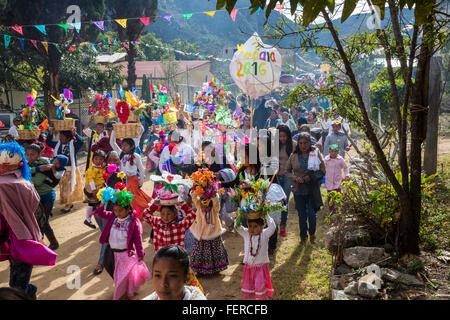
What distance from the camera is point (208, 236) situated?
5.20m

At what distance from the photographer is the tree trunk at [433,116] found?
802cm

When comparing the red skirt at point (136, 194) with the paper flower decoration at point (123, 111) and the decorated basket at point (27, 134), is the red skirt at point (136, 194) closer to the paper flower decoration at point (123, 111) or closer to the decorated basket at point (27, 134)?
the paper flower decoration at point (123, 111)

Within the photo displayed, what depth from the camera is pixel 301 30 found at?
3.66 metres

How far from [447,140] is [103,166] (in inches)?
627

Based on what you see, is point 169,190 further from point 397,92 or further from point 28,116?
point 28,116

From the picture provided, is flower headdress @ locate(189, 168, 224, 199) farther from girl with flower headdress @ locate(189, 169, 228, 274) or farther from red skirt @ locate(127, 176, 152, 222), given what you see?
red skirt @ locate(127, 176, 152, 222)

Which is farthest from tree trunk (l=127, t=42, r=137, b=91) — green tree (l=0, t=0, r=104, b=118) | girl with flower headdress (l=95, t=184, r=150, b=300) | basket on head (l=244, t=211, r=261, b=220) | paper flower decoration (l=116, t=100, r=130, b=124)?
basket on head (l=244, t=211, r=261, b=220)

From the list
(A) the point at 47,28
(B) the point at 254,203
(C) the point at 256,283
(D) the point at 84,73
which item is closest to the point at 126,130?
(B) the point at 254,203

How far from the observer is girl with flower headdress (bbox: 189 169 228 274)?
5.17 m

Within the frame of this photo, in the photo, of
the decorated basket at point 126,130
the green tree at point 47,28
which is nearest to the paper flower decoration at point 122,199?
the decorated basket at point 126,130

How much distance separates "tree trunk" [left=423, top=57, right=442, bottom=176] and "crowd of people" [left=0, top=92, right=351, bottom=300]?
263cm

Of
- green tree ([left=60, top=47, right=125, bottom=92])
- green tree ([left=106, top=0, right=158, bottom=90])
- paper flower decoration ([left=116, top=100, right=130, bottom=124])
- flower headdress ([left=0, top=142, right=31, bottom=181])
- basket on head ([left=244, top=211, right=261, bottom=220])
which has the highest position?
green tree ([left=106, top=0, right=158, bottom=90])

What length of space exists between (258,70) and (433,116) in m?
3.71

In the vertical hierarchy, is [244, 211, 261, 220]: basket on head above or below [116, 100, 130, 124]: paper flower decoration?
below
